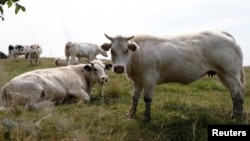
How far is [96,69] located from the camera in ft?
38.7

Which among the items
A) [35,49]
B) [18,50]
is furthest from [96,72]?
[18,50]

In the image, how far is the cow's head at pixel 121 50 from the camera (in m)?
8.60

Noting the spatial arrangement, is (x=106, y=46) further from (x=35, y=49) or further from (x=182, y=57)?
(x=35, y=49)

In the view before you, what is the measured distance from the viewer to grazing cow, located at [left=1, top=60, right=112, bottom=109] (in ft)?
32.1

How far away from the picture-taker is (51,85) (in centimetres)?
1058

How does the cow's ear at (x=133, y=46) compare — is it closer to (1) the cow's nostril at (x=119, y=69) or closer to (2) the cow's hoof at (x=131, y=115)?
(1) the cow's nostril at (x=119, y=69)

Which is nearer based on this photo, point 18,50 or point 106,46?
point 106,46

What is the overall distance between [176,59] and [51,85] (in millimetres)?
3395

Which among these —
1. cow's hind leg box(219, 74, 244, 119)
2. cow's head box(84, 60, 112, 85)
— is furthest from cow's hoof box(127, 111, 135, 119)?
cow's head box(84, 60, 112, 85)

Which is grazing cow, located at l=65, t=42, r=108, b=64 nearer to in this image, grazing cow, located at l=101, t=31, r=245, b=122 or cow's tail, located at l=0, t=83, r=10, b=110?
cow's tail, located at l=0, t=83, r=10, b=110

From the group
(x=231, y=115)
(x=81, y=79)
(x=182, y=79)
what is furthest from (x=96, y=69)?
(x=231, y=115)

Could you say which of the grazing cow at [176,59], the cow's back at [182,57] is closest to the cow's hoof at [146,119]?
the grazing cow at [176,59]

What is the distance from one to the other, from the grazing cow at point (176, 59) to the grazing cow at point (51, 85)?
2153 millimetres

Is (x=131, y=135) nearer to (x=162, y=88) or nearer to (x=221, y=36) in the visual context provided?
(x=221, y=36)
